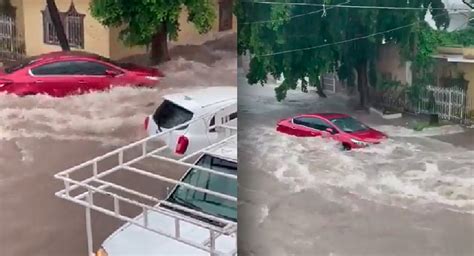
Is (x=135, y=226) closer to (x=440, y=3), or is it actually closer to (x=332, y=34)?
(x=332, y=34)

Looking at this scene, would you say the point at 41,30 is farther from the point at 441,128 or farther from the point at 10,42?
the point at 441,128

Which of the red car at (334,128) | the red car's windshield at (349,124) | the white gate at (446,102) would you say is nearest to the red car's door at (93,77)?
the red car at (334,128)

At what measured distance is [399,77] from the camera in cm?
192

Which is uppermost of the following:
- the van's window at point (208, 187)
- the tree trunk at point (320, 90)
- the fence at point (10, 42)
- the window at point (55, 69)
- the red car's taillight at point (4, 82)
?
the fence at point (10, 42)

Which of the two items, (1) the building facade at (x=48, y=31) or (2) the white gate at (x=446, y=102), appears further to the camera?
(2) the white gate at (x=446, y=102)

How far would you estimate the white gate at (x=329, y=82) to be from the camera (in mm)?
1925

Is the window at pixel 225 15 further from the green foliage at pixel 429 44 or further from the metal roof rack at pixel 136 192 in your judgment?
the green foliage at pixel 429 44

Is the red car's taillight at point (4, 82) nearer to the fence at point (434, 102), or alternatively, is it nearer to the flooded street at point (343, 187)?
the flooded street at point (343, 187)

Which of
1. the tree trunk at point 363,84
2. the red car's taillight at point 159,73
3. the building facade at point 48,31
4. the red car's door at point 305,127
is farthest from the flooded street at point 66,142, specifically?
the tree trunk at point 363,84

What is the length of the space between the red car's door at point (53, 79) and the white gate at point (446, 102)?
959mm

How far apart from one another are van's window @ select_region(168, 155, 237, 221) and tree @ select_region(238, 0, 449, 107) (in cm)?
25

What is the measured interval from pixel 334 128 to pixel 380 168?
17cm

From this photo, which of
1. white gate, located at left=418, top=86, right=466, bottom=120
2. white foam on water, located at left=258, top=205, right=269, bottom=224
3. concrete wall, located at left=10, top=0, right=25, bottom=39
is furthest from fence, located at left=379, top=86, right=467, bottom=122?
concrete wall, located at left=10, top=0, right=25, bottom=39

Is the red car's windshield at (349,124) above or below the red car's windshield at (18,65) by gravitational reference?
below
